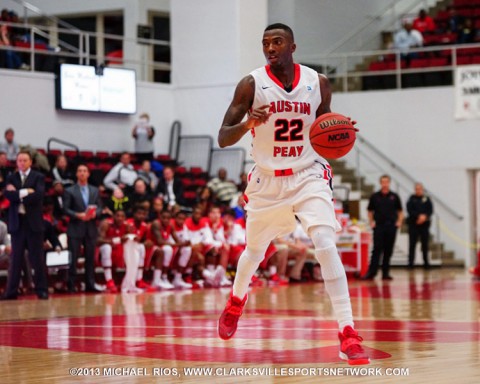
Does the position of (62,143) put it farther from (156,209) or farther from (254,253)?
(254,253)

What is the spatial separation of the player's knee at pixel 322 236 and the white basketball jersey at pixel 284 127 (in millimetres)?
474

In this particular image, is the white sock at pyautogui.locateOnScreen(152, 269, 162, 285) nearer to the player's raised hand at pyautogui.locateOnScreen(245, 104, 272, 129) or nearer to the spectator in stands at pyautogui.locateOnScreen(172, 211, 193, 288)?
the spectator in stands at pyautogui.locateOnScreen(172, 211, 193, 288)

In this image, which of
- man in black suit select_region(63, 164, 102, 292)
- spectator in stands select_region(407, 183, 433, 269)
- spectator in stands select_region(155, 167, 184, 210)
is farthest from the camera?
spectator in stands select_region(407, 183, 433, 269)

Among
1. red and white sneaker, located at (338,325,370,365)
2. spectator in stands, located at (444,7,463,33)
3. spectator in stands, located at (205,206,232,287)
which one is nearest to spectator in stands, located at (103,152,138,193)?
spectator in stands, located at (205,206,232,287)

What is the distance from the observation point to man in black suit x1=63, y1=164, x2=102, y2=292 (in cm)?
1570

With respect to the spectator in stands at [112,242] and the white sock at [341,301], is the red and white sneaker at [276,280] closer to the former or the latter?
the spectator in stands at [112,242]

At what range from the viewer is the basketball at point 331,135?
21.3 feet

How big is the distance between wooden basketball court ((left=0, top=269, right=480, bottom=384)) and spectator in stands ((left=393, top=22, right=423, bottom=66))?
1273 cm

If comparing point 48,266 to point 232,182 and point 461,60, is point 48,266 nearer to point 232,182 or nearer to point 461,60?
point 232,182

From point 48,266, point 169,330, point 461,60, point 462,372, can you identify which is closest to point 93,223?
point 48,266

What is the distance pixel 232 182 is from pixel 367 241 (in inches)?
128

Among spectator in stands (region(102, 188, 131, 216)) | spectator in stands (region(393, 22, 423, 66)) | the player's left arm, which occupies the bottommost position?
spectator in stands (region(102, 188, 131, 216))

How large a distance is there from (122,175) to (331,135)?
13.2 metres

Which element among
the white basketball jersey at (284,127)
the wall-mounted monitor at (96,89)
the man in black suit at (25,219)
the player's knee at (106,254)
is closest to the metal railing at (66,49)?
the wall-mounted monitor at (96,89)
